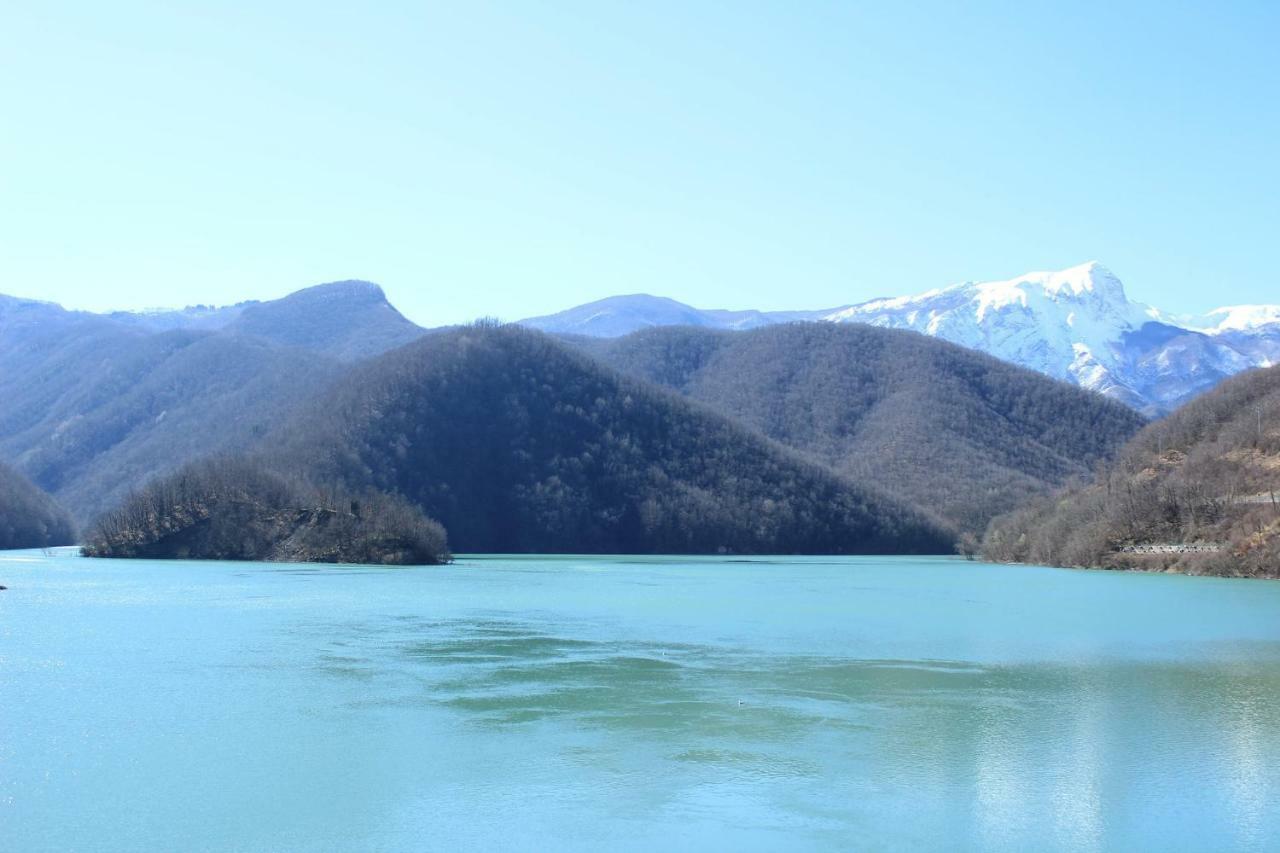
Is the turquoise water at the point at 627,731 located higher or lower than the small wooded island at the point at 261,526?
lower

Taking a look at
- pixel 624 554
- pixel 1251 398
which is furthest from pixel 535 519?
pixel 1251 398

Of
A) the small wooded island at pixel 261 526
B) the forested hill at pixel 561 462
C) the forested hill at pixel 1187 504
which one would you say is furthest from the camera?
the forested hill at pixel 561 462

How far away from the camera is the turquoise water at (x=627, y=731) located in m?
23.6

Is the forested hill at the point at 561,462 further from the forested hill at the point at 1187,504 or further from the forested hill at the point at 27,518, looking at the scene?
the forested hill at the point at 1187,504

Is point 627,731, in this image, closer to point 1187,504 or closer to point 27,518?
point 1187,504

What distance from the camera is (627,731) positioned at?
3127cm

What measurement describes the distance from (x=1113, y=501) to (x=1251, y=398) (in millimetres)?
→ 21994

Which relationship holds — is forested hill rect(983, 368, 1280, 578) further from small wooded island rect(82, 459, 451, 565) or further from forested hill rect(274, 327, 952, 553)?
small wooded island rect(82, 459, 451, 565)

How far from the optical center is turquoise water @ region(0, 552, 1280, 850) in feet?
77.4

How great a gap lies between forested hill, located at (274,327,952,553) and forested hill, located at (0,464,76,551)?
108 feet

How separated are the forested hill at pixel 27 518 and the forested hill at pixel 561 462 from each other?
108 ft

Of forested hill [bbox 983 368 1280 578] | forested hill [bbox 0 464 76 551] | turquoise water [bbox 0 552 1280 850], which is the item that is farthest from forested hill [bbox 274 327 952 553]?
turquoise water [bbox 0 552 1280 850]

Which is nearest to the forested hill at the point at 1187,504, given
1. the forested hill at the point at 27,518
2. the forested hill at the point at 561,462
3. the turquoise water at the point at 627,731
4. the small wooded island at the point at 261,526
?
the forested hill at the point at 561,462

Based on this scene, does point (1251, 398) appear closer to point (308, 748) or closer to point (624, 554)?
point (624, 554)
